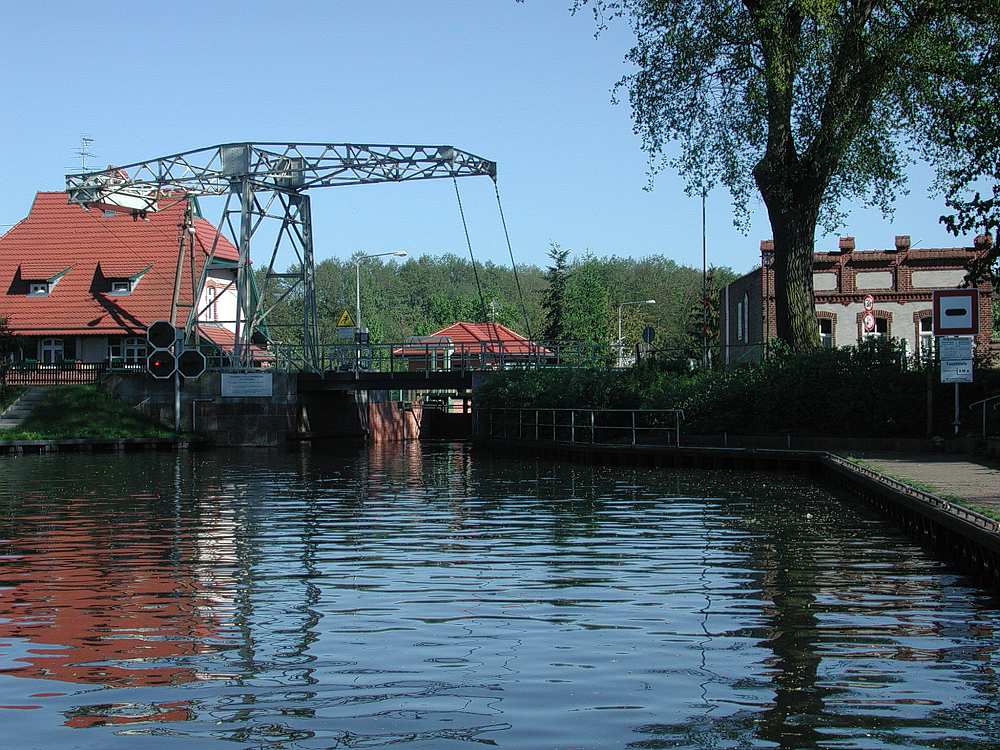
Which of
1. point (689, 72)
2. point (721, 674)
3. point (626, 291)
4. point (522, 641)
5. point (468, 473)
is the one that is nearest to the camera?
point (721, 674)

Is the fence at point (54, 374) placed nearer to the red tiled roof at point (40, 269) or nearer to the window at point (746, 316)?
the red tiled roof at point (40, 269)

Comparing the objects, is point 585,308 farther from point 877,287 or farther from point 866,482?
point 866,482

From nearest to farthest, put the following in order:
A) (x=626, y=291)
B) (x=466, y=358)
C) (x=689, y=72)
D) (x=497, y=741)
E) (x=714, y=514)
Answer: (x=497, y=741)
(x=714, y=514)
(x=689, y=72)
(x=466, y=358)
(x=626, y=291)

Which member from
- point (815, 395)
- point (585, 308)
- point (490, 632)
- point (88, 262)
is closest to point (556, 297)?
point (585, 308)

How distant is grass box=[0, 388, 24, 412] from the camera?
49.2 m

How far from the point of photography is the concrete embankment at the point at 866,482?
13.4m

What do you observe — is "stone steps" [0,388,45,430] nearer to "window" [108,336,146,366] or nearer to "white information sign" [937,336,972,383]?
"window" [108,336,146,366]

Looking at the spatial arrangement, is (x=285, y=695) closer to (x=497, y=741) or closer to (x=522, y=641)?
(x=497, y=741)

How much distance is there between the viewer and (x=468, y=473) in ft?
103

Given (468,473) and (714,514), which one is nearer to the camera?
(714,514)

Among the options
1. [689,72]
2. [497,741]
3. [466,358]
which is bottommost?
[497,741]

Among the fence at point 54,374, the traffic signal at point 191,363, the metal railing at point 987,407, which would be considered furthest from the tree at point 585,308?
the metal railing at point 987,407

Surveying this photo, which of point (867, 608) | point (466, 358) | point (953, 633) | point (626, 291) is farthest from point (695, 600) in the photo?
point (626, 291)

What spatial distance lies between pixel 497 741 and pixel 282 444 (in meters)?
42.8
